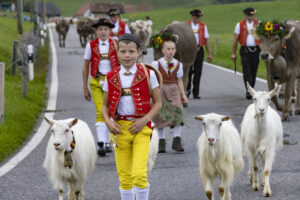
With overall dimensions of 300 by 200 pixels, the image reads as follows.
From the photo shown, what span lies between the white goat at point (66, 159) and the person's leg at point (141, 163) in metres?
1.06

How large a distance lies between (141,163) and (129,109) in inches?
22.0

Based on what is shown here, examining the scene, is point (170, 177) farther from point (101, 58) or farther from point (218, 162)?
point (101, 58)

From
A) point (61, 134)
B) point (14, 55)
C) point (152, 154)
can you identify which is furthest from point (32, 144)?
point (14, 55)

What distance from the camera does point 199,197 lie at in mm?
8234

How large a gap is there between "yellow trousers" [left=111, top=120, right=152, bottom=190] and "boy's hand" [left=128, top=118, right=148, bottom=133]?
0.07 metres

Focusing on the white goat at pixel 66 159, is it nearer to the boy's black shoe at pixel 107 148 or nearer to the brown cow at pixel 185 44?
the boy's black shoe at pixel 107 148

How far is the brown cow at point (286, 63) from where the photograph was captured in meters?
14.0

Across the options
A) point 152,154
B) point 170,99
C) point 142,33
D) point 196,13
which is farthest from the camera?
point 142,33

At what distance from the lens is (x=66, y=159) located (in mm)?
7852

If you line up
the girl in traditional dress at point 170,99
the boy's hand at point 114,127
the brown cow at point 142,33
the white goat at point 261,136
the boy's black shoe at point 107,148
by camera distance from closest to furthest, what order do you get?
the boy's hand at point 114,127
the white goat at point 261,136
the boy's black shoe at point 107,148
the girl in traditional dress at point 170,99
the brown cow at point 142,33

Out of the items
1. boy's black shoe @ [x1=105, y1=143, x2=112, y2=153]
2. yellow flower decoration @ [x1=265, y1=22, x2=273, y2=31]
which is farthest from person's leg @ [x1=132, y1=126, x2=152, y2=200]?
yellow flower decoration @ [x1=265, y1=22, x2=273, y2=31]

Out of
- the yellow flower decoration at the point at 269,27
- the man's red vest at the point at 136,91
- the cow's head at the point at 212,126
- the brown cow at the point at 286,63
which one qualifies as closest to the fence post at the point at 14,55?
the brown cow at the point at 286,63

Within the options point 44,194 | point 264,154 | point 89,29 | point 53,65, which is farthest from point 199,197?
point 89,29

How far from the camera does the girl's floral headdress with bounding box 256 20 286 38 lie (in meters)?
13.7
